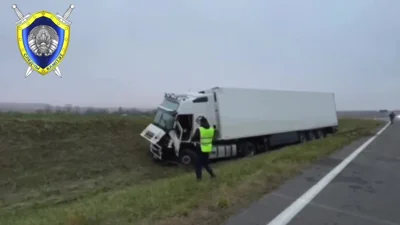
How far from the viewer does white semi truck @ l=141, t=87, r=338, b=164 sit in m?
16.2

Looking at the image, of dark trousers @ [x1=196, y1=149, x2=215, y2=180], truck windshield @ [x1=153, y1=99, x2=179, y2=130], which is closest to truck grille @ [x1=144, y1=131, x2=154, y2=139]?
truck windshield @ [x1=153, y1=99, x2=179, y2=130]

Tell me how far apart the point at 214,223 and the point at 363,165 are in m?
7.82

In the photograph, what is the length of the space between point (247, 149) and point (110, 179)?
25.3ft

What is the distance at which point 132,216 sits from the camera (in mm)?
5309

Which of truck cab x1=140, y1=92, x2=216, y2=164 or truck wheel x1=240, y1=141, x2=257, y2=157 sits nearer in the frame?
truck cab x1=140, y1=92, x2=216, y2=164

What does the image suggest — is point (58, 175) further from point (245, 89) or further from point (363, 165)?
point (363, 165)

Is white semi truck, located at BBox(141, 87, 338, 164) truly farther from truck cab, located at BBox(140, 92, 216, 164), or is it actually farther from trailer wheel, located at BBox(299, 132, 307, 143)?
trailer wheel, located at BBox(299, 132, 307, 143)

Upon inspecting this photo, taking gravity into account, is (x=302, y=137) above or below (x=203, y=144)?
below

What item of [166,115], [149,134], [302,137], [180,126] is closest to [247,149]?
[180,126]

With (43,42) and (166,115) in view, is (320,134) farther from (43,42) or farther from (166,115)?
(43,42)

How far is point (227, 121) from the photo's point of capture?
16938 millimetres

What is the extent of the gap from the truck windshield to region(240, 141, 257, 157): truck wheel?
4421mm

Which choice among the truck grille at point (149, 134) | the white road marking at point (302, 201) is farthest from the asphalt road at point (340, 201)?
the truck grille at point (149, 134)

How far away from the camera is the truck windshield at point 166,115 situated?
1623 centimetres
